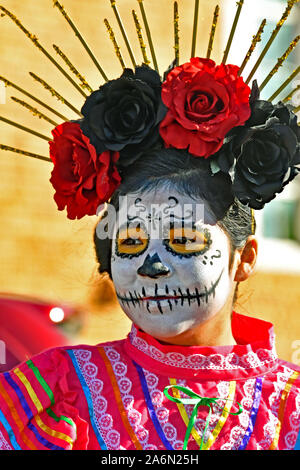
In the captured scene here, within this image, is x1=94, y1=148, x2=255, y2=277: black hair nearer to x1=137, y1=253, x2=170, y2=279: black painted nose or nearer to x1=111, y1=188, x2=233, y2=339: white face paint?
x1=111, y1=188, x2=233, y2=339: white face paint

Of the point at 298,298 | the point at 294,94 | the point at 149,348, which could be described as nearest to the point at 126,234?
the point at 149,348

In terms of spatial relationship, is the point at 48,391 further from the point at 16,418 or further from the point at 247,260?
the point at 247,260

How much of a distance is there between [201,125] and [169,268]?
1.25ft

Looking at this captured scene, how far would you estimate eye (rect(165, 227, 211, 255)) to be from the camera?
8.07 ft

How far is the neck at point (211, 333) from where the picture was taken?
2.51 metres

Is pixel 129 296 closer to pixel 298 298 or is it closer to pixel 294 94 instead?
pixel 294 94

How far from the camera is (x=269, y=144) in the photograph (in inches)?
97.4

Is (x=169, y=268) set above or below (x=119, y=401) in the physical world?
above

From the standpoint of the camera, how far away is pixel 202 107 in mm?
2475

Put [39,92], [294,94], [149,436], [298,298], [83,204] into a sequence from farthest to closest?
[298,298] < [39,92] < [294,94] < [83,204] < [149,436]

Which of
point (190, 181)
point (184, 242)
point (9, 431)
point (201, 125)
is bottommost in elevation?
point (9, 431)

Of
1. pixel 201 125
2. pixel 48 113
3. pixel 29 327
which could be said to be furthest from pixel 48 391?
pixel 48 113

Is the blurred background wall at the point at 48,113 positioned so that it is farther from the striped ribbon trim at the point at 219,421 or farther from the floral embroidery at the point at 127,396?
the striped ribbon trim at the point at 219,421

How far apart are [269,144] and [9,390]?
0.93 meters
